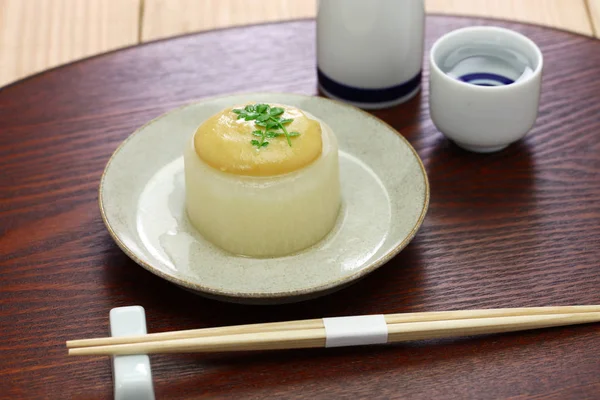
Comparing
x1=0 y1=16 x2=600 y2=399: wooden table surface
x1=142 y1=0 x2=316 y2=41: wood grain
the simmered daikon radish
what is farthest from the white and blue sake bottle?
x1=142 y1=0 x2=316 y2=41: wood grain

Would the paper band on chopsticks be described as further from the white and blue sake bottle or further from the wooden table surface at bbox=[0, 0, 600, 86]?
the wooden table surface at bbox=[0, 0, 600, 86]

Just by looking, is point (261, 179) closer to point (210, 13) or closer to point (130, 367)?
point (130, 367)

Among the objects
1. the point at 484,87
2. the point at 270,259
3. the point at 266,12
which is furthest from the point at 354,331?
the point at 266,12

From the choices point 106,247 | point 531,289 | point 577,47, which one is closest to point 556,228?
point 531,289

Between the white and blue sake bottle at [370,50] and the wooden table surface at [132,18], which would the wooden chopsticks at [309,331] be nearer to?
the white and blue sake bottle at [370,50]

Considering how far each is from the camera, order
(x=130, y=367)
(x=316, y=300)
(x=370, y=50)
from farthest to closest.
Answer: (x=370, y=50) → (x=316, y=300) → (x=130, y=367)

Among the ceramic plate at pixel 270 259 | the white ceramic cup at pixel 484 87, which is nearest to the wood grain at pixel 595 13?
the white ceramic cup at pixel 484 87

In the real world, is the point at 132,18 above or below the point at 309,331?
below
